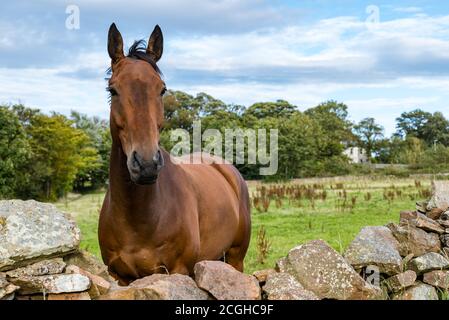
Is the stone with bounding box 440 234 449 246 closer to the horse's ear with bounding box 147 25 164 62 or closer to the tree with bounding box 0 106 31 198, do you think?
the horse's ear with bounding box 147 25 164 62

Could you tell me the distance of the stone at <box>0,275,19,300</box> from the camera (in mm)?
3305

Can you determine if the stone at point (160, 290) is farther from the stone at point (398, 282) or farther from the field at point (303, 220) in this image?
the field at point (303, 220)

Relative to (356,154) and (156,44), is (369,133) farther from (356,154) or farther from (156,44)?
(156,44)

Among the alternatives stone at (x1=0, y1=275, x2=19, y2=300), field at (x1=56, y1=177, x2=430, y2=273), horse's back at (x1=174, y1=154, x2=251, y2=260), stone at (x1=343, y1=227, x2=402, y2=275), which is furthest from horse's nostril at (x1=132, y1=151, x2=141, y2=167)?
field at (x1=56, y1=177, x2=430, y2=273)

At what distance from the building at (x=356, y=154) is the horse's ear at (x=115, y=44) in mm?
72922

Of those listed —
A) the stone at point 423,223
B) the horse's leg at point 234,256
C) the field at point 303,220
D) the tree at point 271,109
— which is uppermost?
the tree at point 271,109

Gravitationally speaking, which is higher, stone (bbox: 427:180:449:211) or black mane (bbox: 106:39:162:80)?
black mane (bbox: 106:39:162:80)

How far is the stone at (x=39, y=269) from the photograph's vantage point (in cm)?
341

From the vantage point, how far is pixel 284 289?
3.62 meters

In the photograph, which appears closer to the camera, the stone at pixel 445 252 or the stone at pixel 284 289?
the stone at pixel 284 289

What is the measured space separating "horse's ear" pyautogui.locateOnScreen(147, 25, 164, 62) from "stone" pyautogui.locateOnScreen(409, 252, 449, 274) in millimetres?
3090

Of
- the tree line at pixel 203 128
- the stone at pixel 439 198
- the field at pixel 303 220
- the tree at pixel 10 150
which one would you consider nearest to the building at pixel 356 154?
the tree line at pixel 203 128
